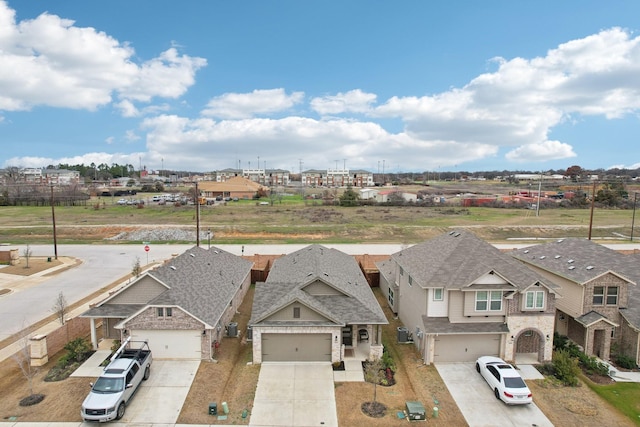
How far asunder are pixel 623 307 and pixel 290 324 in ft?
59.3

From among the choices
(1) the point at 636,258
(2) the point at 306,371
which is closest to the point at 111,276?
(2) the point at 306,371

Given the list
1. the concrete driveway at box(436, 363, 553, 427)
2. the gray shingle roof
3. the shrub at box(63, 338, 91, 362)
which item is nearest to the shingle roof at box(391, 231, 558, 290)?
the gray shingle roof

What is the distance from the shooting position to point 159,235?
190ft

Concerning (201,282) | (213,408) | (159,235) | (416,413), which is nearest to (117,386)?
(213,408)

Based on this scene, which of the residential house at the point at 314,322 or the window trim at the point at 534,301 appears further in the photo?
the window trim at the point at 534,301

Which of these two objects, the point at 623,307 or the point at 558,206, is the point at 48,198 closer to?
the point at 623,307

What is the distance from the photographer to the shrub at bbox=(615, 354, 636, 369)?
2030 centimetres

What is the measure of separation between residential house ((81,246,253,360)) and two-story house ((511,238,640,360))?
773 inches

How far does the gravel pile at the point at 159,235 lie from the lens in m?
56.4

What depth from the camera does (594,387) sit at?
730 inches

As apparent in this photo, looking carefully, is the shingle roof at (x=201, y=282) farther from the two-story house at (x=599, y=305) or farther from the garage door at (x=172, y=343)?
the two-story house at (x=599, y=305)

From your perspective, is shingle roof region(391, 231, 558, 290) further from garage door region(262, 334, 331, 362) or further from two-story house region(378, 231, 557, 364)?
garage door region(262, 334, 331, 362)

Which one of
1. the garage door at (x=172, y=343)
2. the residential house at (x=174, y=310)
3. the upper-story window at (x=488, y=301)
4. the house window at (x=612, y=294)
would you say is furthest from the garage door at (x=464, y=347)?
the garage door at (x=172, y=343)

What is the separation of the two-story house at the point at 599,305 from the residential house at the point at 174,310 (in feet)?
64.4
